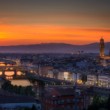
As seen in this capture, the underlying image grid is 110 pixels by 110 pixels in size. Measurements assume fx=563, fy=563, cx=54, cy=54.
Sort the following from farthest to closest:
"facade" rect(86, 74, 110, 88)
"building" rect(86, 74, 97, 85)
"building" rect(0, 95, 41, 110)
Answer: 1. "building" rect(86, 74, 97, 85)
2. "facade" rect(86, 74, 110, 88)
3. "building" rect(0, 95, 41, 110)

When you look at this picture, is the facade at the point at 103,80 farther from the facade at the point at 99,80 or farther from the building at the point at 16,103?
the building at the point at 16,103

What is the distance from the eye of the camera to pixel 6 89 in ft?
63.2

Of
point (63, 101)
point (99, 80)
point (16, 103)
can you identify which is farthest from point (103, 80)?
point (16, 103)

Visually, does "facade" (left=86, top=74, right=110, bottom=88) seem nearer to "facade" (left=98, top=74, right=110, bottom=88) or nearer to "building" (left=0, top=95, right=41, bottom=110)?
"facade" (left=98, top=74, right=110, bottom=88)

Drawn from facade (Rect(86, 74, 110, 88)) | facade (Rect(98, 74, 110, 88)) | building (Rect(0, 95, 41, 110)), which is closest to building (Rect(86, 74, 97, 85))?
facade (Rect(86, 74, 110, 88))

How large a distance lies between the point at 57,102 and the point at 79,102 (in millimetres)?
597

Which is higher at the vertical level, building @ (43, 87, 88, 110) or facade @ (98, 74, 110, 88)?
building @ (43, 87, 88, 110)

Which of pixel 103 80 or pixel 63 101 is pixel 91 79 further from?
pixel 63 101

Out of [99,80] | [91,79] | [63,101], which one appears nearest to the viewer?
[63,101]

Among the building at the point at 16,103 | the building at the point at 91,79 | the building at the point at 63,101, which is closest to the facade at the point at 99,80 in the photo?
the building at the point at 91,79

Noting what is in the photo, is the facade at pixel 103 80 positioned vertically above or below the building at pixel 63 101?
below

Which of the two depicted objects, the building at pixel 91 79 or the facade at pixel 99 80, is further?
the building at pixel 91 79

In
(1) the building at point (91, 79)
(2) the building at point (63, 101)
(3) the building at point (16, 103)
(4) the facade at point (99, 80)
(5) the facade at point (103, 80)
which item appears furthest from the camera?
(1) the building at point (91, 79)

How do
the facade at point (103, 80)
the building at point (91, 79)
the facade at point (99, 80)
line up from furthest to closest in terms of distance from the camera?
the building at point (91, 79)
the facade at point (99, 80)
the facade at point (103, 80)
